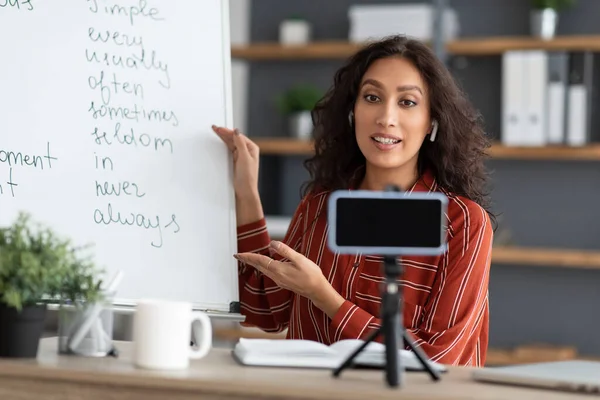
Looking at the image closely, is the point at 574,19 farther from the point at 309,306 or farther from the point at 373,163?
the point at 309,306

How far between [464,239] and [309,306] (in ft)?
1.20

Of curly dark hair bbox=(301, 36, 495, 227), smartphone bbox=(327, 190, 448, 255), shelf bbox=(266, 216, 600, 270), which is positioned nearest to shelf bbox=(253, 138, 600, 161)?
shelf bbox=(266, 216, 600, 270)

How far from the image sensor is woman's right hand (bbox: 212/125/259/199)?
2.11 metres

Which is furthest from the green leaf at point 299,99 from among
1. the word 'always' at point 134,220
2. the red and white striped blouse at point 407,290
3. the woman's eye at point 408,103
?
the word 'always' at point 134,220

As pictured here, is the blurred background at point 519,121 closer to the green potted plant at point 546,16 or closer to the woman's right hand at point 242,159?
the green potted plant at point 546,16

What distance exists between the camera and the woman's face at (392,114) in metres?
2.07

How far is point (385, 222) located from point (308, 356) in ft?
0.91

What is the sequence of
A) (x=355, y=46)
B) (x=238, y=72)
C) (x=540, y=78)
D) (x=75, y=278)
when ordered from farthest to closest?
(x=238, y=72) → (x=355, y=46) → (x=540, y=78) → (x=75, y=278)

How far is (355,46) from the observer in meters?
3.86

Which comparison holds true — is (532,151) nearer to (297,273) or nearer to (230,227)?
(230,227)

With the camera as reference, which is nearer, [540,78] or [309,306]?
[309,306]

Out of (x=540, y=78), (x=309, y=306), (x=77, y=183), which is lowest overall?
(x=309, y=306)

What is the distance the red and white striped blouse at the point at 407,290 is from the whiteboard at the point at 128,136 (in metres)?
0.15

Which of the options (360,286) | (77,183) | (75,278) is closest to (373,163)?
(360,286)
